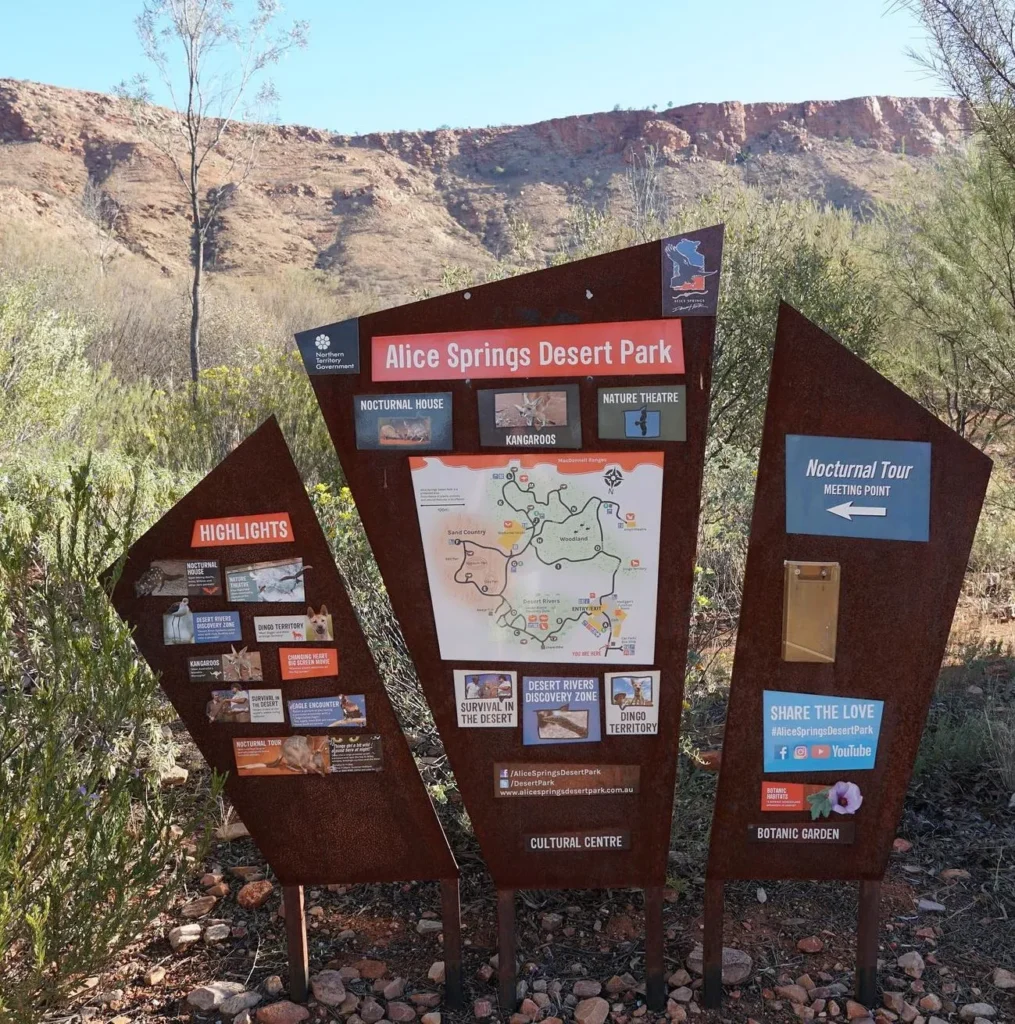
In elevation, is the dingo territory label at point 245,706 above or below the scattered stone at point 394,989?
above

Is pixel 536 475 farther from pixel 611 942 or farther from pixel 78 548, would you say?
pixel 78 548

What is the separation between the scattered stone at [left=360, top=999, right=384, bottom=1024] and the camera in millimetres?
2332

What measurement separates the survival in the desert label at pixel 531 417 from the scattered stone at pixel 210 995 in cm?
147

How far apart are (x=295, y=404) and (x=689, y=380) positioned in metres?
7.29

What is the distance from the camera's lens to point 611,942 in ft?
8.61

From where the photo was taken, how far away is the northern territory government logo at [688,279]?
2098 mm

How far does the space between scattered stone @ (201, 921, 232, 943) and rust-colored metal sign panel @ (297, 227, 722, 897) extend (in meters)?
0.80

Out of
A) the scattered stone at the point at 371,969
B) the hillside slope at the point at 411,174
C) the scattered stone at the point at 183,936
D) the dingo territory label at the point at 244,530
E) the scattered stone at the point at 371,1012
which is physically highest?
the hillside slope at the point at 411,174

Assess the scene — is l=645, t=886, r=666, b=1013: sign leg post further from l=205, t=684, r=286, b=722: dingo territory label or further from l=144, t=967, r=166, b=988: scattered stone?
l=144, t=967, r=166, b=988: scattered stone

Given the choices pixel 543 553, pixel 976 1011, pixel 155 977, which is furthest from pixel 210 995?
pixel 976 1011

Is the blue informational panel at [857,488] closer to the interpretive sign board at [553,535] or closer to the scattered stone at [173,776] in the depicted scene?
the interpretive sign board at [553,535]

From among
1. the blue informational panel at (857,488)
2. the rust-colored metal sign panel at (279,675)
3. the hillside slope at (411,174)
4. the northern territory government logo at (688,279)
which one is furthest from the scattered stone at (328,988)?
the hillside slope at (411,174)

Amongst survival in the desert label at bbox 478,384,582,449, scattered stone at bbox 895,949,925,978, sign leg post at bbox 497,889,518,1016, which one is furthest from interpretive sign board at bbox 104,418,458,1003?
scattered stone at bbox 895,949,925,978

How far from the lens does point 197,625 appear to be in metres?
2.32
